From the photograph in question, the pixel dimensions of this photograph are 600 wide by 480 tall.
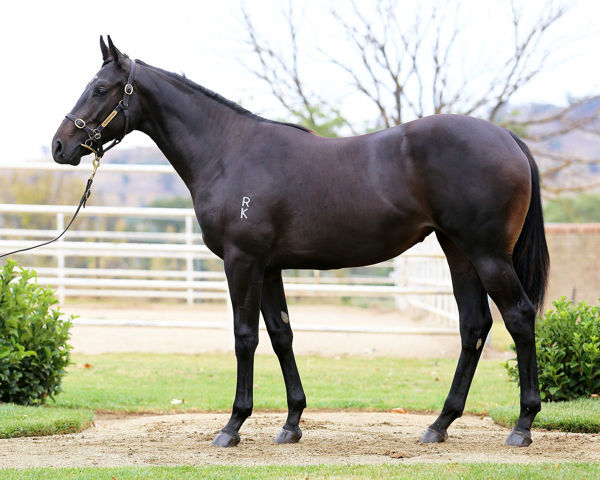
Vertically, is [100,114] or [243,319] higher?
[100,114]

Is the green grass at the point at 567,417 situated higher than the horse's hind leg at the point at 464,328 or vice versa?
the horse's hind leg at the point at 464,328

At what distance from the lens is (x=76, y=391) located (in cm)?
663

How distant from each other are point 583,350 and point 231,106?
3.03m

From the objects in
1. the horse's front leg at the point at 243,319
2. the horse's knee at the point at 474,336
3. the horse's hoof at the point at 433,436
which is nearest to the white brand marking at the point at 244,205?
the horse's front leg at the point at 243,319

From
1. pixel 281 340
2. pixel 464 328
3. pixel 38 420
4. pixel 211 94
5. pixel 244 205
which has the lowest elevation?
pixel 38 420

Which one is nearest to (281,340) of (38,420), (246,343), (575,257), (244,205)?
(246,343)

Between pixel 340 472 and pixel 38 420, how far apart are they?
232 cm

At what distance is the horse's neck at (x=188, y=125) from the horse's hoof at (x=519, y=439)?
2.33 m

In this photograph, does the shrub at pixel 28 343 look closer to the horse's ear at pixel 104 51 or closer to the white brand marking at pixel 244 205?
the horse's ear at pixel 104 51

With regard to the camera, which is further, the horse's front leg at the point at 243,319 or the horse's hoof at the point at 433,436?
the horse's hoof at the point at 433,436

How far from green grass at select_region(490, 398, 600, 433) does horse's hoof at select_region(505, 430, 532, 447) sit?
66 centimetres

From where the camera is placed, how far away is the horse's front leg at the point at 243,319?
430 centimetres

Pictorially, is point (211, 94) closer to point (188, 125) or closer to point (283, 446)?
point (188, 125)

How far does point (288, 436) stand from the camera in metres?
4.54
